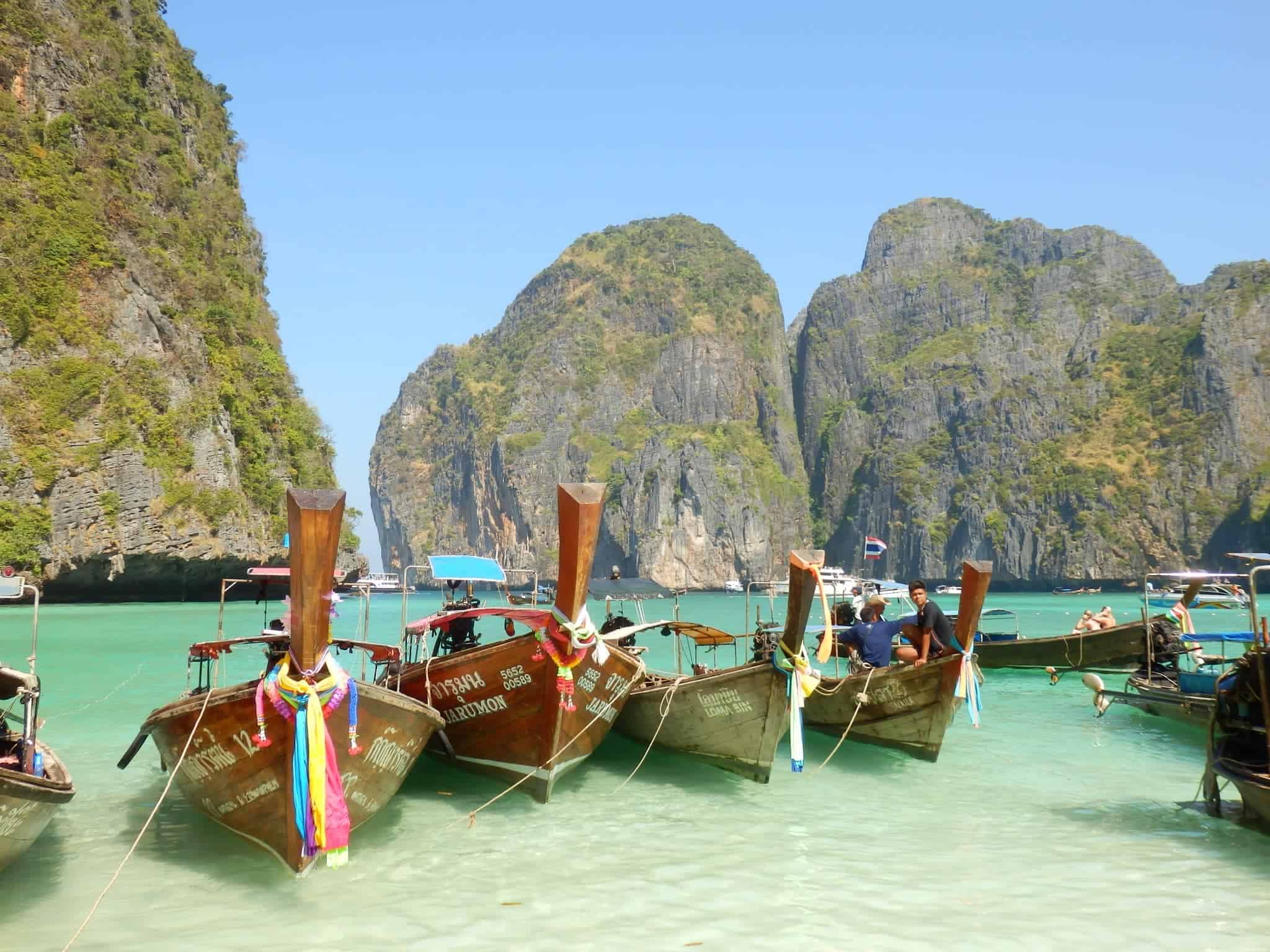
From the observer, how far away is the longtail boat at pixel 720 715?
962cm

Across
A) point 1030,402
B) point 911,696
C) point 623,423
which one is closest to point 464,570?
point 911,696

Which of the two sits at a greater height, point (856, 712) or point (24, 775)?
point (24, 775)

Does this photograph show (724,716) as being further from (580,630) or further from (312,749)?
(312,749)

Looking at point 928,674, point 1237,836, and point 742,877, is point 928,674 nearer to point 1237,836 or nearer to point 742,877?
point 1237,836

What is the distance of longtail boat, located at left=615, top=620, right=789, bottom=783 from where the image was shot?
31.6ft

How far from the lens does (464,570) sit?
12406 mm

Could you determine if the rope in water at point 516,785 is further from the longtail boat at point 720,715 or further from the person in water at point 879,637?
the person in water at point 879,637

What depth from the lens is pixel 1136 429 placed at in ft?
370

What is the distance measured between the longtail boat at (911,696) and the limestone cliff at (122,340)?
32180 millimetres

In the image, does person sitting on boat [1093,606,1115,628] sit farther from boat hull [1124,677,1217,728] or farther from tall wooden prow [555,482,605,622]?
tall wooden prow [555,482,605,622]

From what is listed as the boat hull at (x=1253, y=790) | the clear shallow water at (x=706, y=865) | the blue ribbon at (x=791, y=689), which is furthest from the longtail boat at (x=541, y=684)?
the boat hull at (x=1253, y=790)

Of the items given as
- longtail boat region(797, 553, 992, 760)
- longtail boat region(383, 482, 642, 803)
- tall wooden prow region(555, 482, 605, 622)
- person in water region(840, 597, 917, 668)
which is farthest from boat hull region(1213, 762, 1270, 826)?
tall wooden prow region(555, 482, 605, 622)

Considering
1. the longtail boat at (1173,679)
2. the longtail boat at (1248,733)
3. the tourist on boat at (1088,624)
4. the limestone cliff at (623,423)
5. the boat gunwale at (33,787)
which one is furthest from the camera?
the limestone cliff at (623,423)

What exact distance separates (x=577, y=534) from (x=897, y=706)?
521 centimetres
